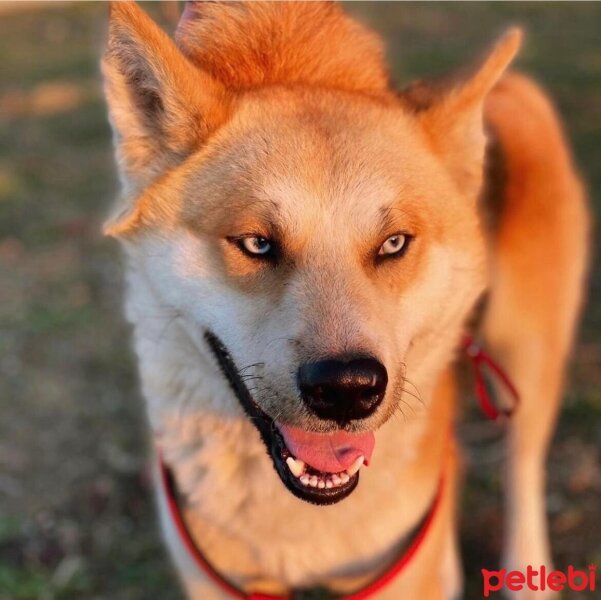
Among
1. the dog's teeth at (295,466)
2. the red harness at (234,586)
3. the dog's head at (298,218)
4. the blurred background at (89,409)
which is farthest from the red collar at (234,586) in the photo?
the blurred background at (89,409)

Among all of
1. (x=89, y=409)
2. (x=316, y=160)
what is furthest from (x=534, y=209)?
(x=89, y=409)

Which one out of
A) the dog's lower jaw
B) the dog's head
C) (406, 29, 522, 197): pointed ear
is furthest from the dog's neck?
(406, 29, 522, 197): pointed ear

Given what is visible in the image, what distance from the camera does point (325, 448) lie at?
1917 mm

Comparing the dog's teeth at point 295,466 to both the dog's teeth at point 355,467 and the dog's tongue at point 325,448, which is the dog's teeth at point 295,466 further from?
the dog's teeth at point 355,467

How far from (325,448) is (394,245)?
526 millimetres

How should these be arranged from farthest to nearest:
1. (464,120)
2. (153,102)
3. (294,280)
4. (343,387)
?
(464,120), (153,102), (294,280), (343,387)

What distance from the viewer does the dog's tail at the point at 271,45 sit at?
2211mm

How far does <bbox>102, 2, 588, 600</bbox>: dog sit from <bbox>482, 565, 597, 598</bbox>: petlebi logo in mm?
735

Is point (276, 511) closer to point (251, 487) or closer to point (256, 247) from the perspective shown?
point (251, 487)

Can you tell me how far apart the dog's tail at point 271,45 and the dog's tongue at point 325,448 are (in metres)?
0.95

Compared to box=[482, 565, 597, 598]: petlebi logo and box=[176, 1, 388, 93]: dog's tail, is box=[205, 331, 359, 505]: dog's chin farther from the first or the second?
box=[482, 565, 597, 598]: petlebi logo

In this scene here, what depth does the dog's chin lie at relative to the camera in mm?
1873

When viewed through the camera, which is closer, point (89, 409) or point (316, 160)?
point (316, 160)

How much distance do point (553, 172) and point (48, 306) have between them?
3240 millimetres
